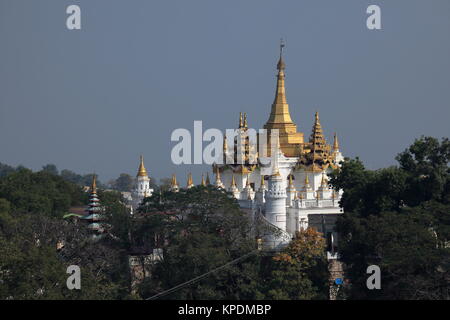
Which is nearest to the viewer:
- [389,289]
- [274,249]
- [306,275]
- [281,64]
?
[389,289]

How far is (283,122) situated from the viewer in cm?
8312

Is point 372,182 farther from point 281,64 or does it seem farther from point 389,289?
point 281,64

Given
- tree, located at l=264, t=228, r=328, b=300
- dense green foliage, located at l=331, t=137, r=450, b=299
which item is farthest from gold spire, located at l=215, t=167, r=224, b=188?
tree, located at l=264, t=228, r=328, b=300

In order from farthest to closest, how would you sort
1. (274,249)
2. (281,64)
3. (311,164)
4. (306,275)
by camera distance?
(281,64) → (311,164) → (274,249) → (306,275)

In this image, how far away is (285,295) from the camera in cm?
5919

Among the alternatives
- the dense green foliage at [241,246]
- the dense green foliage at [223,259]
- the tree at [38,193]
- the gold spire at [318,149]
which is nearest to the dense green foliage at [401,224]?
the dense green foliage at [241,246]

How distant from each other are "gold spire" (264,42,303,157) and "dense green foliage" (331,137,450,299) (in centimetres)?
958

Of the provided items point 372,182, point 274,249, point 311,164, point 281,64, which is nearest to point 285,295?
point 274,249

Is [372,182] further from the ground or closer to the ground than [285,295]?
further from the ground

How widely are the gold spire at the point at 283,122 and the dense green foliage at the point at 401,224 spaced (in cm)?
958

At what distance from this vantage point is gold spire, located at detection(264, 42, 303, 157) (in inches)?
3226

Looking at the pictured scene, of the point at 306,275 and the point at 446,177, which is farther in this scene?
the point at 446,177

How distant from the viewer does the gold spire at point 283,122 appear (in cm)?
8194

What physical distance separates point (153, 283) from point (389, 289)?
10893 millimetres
